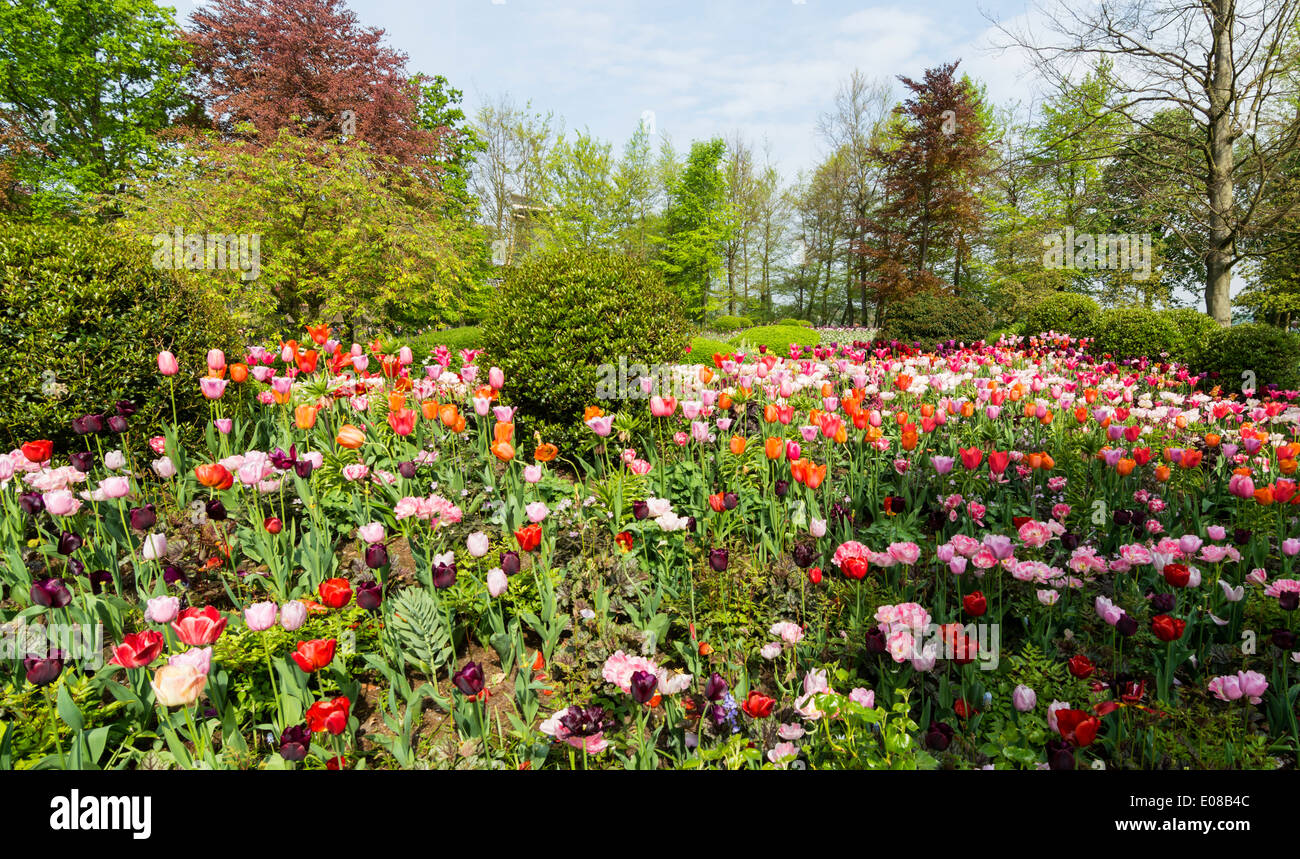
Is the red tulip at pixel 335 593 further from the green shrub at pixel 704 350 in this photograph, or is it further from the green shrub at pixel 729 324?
the green shrub at pixel 729 324

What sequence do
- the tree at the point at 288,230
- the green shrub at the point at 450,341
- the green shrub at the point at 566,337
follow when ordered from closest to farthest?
1. the green shrub at the point at 566,337
2. the tree at the point at 288,230
3. the green shrub at the point at 450,341

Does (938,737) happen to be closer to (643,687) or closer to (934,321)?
(643,687)

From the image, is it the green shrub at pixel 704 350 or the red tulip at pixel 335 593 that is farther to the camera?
the green shrub at pixel 704 350

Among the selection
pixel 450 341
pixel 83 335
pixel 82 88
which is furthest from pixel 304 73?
pixel 83 335

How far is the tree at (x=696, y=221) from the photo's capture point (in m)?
29.0

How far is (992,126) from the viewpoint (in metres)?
30.1

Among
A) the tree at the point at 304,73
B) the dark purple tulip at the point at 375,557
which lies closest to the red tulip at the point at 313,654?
the dark purple tulip at the point at 375,557

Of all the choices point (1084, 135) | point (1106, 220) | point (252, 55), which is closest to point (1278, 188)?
point (1084, 135)

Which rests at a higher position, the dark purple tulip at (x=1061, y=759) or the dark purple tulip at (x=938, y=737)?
the dark purple tulip at (x=1061, y=759)

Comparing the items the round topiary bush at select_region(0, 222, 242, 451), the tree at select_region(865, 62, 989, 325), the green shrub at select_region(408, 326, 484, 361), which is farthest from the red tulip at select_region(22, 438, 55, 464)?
the tree at select_region(865, 62, 989, 325)

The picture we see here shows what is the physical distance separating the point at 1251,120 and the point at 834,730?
17.2 meters

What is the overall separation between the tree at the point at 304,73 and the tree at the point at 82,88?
1662mm

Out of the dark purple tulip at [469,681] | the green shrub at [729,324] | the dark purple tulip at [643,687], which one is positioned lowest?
the dark purple tulip at [469,681]
